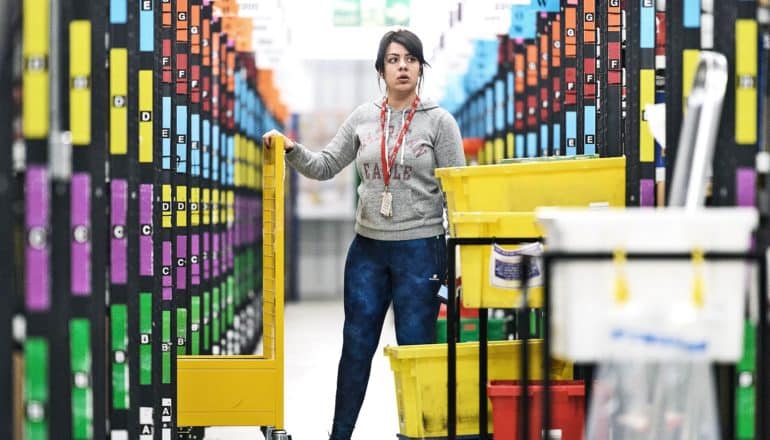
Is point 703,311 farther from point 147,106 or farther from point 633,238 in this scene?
point 147,106

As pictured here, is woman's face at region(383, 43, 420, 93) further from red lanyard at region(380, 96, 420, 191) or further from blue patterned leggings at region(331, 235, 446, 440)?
blue patterned leggings at region(331, 235, 446, 440)

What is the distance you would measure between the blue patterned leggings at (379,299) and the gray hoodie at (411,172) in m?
0.07

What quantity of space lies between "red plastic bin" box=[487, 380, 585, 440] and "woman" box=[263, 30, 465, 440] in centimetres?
88

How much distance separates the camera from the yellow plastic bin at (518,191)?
15.6 feet

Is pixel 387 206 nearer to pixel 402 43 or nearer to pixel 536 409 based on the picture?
pixel 402 43

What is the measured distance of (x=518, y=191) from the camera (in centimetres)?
501

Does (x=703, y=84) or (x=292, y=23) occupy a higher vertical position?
(x=292, y=23)

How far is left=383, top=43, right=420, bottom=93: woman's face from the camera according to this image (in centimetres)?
576

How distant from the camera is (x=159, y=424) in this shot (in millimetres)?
5207

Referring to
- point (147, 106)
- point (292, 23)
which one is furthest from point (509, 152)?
point (147, 106)

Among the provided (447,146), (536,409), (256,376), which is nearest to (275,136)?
(447,146)

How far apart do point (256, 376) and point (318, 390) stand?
3.50 m

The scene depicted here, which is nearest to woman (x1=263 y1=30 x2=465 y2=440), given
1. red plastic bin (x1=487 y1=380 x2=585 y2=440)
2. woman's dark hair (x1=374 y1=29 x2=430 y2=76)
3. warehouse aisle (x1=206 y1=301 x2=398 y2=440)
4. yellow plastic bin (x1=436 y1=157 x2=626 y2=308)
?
woman's dark hair (x1=374 y1=29 x2=430 y2=76)

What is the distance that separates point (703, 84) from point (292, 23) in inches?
275
